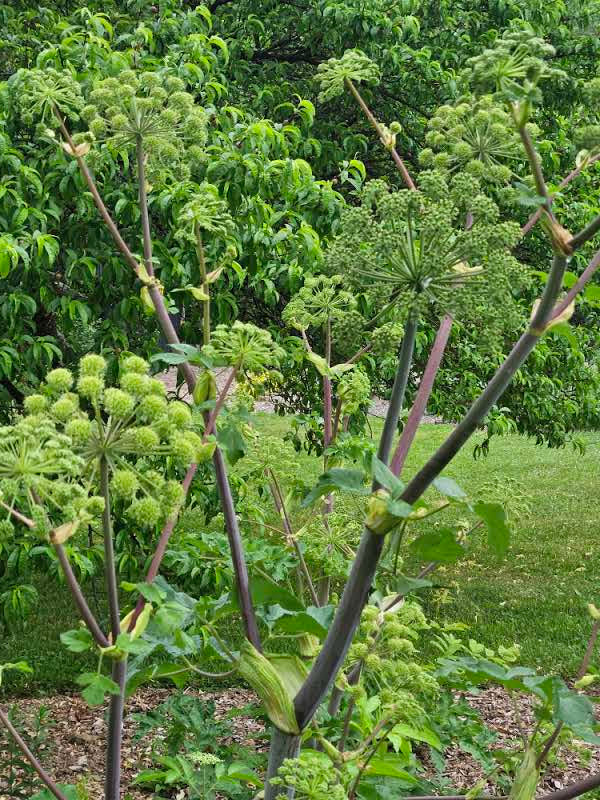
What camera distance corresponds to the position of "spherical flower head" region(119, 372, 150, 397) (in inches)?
52.4

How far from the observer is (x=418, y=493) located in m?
1.32

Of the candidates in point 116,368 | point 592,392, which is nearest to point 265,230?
point 116,368

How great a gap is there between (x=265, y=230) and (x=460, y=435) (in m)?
→ 3.76

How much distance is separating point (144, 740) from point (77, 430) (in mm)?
4147

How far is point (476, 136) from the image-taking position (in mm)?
1606

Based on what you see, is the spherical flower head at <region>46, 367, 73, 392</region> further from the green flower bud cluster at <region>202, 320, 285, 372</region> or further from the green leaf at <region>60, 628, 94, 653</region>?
the green leaf at <region>60, 628, 94, 653</region>

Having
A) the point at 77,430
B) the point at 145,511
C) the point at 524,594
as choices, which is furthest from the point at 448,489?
the point at 524,594

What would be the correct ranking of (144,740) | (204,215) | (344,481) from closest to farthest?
(344,481) < (204,215) < (144,740)

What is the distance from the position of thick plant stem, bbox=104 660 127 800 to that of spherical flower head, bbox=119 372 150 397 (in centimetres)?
48

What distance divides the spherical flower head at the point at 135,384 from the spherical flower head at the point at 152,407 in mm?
14

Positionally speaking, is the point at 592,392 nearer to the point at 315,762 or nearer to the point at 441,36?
the point at 441,36

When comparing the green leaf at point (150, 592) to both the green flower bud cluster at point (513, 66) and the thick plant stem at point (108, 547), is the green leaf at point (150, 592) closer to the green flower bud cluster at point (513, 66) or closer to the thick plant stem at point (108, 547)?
the thick plant stem at point (108, 547)

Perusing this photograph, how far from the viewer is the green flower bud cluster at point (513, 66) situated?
1119 millimetres

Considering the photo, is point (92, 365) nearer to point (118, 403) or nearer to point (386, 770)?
point (118, 403)
